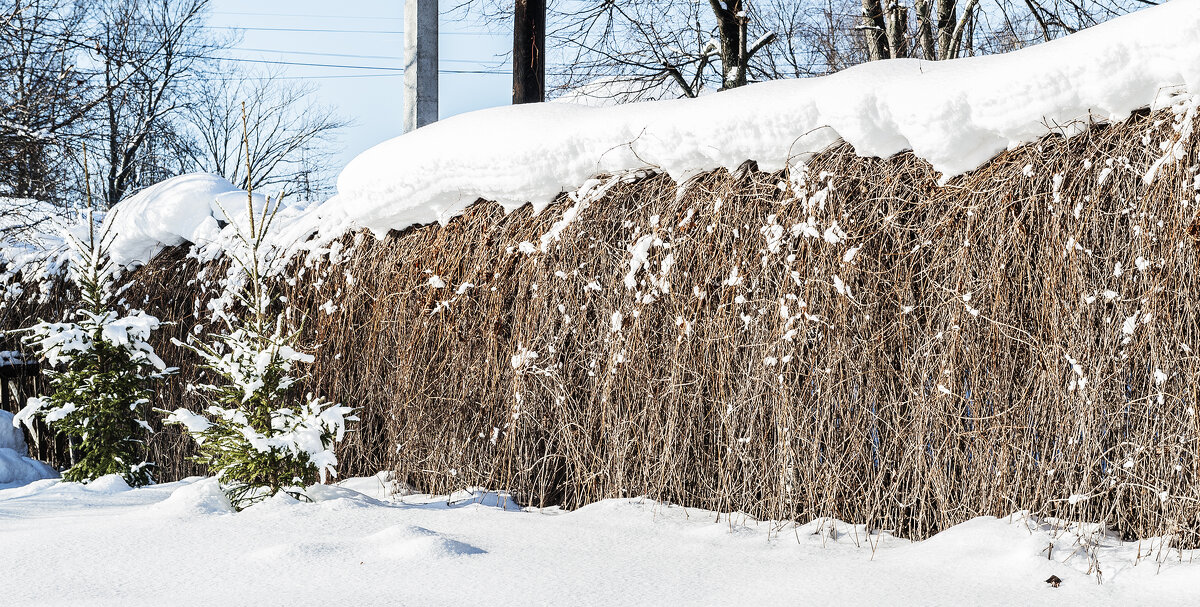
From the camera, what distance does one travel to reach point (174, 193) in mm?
6832

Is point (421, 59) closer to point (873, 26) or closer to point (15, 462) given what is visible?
point (15, 462)

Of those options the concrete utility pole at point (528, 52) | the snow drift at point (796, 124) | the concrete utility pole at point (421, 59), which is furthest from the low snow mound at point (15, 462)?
the concrete utility pole at point (528, 52)

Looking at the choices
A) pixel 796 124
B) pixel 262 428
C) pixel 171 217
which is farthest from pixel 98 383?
pixel 796 124

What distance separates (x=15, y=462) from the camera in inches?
267

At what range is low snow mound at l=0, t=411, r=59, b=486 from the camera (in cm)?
667

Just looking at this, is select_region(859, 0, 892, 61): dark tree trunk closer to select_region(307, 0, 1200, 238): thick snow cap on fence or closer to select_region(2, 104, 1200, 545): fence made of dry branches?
select_region(307, 0, 1200, 238): thick snow cap on fence

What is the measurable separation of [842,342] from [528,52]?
572 cm

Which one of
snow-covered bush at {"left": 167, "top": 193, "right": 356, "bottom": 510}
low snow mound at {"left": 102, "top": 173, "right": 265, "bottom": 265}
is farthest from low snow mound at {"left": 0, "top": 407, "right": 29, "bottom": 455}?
snow-covered bush at {"left": 167, "top": 193, "right": 356, "bottom": 510}

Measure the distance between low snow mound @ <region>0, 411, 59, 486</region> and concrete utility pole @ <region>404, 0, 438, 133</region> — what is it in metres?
4.09

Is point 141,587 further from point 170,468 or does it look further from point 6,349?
point 6,349

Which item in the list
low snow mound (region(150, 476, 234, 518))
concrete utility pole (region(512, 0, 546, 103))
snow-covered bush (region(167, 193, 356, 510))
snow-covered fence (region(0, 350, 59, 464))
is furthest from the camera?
concrete utility pole (region(512, 0, 546, 103))

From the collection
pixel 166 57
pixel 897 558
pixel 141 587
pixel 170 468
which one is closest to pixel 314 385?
pixel 170 468

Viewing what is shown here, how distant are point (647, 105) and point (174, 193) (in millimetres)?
4315

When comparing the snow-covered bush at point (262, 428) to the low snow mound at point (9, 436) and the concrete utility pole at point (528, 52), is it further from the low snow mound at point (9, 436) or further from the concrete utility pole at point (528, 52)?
the concrete utility pole at point (528, 52)
